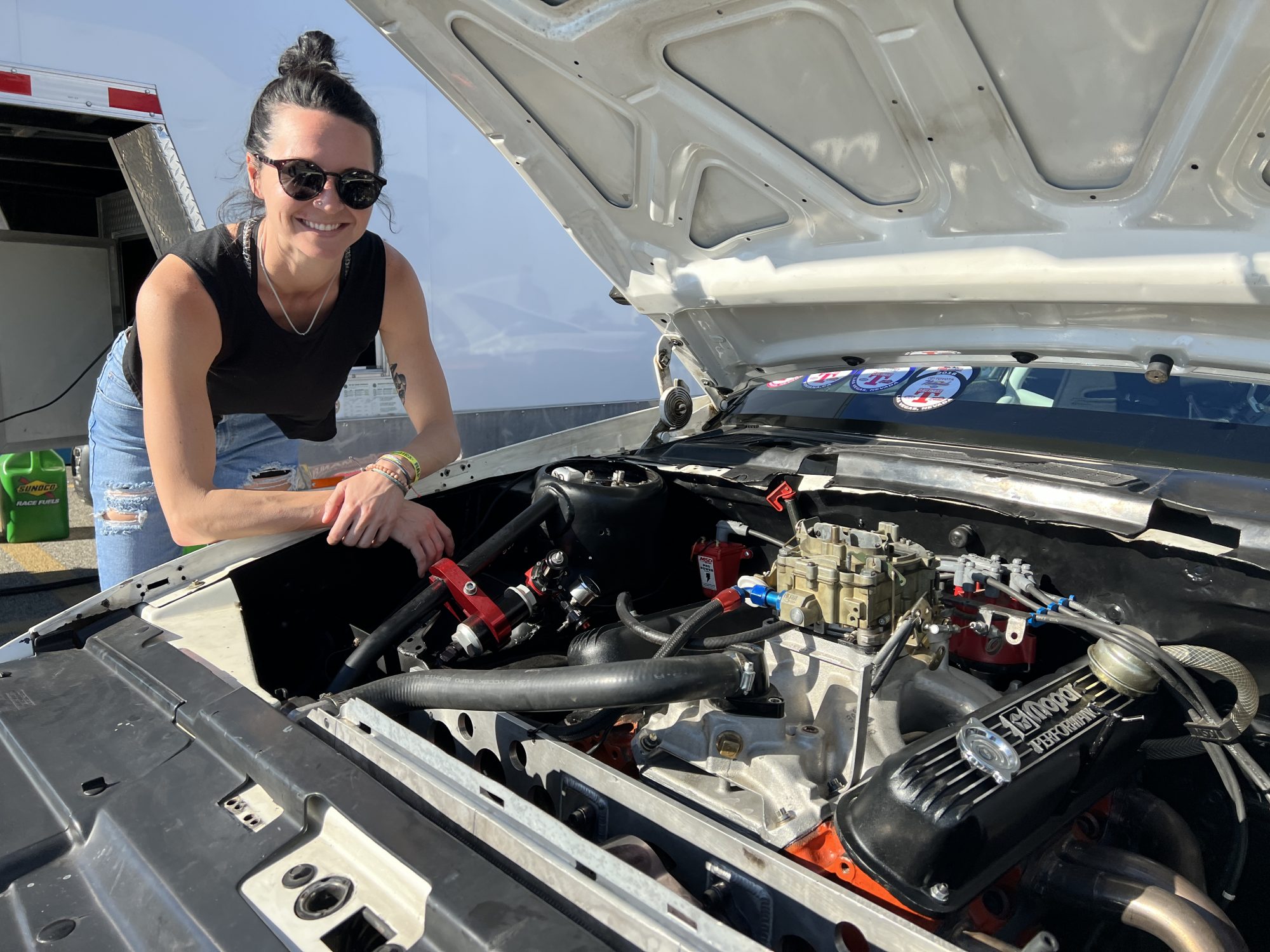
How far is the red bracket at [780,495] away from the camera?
184 centimetres

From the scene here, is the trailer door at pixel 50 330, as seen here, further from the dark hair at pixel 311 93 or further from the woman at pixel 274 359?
the dark hair at pixel 311 93

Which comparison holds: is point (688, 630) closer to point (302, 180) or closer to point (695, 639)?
point (695, 639)

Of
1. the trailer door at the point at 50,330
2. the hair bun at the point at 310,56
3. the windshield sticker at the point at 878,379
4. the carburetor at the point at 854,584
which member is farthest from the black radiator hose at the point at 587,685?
the trailer door at the point at 50,330

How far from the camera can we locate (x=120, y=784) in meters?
1.25

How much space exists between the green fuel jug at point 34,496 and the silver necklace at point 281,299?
13.4 feet

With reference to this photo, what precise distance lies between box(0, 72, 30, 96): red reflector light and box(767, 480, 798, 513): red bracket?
149 inches

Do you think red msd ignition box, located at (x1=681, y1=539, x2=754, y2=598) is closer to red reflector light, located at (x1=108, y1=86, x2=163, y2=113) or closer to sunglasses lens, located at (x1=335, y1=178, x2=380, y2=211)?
sunglasses lens, located at (x1=335, y1=178, x2=380, y2=211)

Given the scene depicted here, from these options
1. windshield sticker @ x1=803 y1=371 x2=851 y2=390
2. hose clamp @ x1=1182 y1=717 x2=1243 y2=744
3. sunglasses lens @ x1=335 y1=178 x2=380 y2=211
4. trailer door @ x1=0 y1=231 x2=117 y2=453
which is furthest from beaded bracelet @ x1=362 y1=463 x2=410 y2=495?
trailer door @ x1=0 y1=231 x2=117 y2=453

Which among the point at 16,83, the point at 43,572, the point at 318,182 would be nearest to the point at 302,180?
the point at 318,182

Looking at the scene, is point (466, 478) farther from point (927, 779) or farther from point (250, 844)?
point (927, 779)

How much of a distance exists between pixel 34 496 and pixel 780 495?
5.35 meters

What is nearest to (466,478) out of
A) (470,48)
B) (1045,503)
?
(470,48)

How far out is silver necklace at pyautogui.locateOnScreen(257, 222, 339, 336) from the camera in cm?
209

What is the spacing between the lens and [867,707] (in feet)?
4.10
